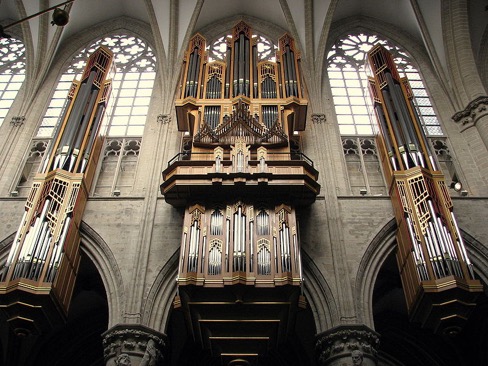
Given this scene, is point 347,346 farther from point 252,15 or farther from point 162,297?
point 252,15

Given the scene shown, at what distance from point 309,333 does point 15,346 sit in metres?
7.60

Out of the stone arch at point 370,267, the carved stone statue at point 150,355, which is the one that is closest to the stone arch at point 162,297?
the carved stone statue at point 150,355

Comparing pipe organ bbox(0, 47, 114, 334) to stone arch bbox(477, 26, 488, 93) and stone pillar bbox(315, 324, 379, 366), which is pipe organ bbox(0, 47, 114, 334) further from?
stone arch bbox(477, 26, 488, 93)

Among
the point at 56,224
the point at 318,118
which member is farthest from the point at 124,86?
the point at 56,224

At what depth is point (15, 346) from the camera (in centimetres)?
1415

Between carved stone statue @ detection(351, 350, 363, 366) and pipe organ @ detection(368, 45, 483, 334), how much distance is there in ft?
5.03

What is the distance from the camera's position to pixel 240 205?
12.2m

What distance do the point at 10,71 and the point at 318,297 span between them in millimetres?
13141

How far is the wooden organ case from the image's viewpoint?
1085cm

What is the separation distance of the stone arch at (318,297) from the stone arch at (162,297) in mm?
2933

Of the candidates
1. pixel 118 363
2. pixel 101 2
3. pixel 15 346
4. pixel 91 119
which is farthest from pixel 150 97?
pixel 118 363

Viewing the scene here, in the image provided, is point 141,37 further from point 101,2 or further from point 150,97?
point 150,97

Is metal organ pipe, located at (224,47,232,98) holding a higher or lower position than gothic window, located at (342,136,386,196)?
higher

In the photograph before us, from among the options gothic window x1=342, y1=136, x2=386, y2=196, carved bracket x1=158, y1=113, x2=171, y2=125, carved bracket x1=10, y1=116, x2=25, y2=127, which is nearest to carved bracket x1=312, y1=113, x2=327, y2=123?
gothic window x1=342, y1=136, x2=386, y2=196
